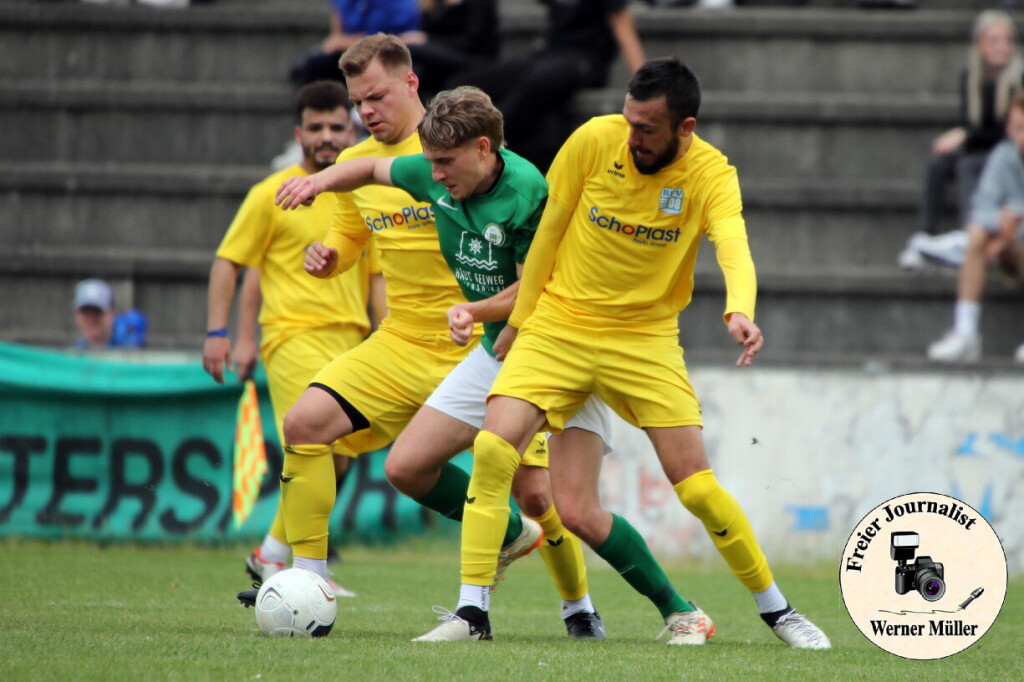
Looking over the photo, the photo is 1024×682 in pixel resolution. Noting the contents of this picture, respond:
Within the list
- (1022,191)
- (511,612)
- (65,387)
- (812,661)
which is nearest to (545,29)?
(1022,191)

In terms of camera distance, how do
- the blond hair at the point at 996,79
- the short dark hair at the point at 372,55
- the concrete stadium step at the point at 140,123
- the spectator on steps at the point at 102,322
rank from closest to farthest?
the short dark hair at the point at 372,55 < the blond hair at the point at 996,79 < the spectator on steps at the point at 102,322 < the concrete stadium step at the point at 140,123

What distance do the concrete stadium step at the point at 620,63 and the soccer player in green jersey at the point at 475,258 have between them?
7.65 m

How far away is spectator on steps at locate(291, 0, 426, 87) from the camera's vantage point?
11.8 m

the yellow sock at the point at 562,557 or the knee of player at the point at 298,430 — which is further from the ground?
the knee of player at the point at 298,430

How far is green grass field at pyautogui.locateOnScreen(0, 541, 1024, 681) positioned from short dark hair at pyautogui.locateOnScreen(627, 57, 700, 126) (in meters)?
2.01

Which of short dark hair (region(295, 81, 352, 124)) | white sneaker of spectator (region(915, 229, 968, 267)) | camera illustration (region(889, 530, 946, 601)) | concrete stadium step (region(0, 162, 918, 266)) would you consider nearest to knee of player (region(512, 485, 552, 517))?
camera illustration (region(889, 530, 946, 601))

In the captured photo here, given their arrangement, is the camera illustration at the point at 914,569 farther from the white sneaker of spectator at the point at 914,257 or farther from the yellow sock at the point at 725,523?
the white sneaker of spectator at the point at 914,257

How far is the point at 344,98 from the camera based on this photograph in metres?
7.36

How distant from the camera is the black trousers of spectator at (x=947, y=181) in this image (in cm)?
1085

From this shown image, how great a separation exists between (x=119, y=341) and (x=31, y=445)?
4.48 feet

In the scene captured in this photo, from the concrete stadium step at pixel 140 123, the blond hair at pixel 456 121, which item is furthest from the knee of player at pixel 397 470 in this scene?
the concrete stadium step at pixel 140 123

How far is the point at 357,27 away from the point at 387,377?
6647 millimetres

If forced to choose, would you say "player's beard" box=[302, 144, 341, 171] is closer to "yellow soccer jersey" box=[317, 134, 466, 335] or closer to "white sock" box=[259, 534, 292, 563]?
"yellow soccer jersey" box=[317, 134, 466, 335]

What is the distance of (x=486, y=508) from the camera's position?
5.22 m
